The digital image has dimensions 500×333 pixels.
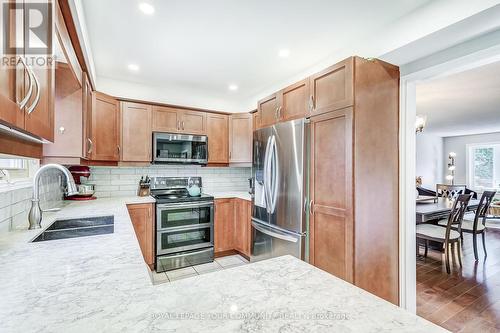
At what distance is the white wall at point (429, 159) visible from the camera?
A: 7789 mm

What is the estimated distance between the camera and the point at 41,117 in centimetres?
96

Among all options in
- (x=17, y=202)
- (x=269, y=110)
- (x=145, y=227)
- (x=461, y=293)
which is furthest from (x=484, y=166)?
(x=17, y=202)

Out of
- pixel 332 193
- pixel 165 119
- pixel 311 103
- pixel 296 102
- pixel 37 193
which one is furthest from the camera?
pixel 165 119

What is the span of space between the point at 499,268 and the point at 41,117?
16.2 ft

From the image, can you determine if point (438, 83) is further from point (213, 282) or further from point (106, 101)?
point (106, 101)

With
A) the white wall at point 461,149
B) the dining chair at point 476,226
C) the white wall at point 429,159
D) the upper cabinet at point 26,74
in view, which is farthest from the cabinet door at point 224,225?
the white wall at point 461,149

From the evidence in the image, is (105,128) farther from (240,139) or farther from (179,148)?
(240,139)

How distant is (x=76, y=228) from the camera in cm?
171

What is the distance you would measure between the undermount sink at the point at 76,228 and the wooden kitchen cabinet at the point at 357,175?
1.61 metres

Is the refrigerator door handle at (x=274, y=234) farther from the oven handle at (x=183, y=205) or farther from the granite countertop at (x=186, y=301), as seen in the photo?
the granite countertop at (x=186, y=301)

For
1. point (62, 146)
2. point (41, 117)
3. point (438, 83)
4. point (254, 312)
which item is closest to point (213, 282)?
point (254, 312)

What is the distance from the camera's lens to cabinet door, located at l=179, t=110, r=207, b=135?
11.5 feet

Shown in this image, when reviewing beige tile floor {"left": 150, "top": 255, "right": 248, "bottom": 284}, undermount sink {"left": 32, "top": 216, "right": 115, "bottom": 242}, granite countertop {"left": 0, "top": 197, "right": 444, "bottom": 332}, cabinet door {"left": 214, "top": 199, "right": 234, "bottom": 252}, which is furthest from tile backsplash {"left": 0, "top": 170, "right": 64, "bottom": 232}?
cabinet door {"left": 214, "top": 199, "right": 234, "bottom": 252}

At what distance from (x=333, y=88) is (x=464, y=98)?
10.5ft
